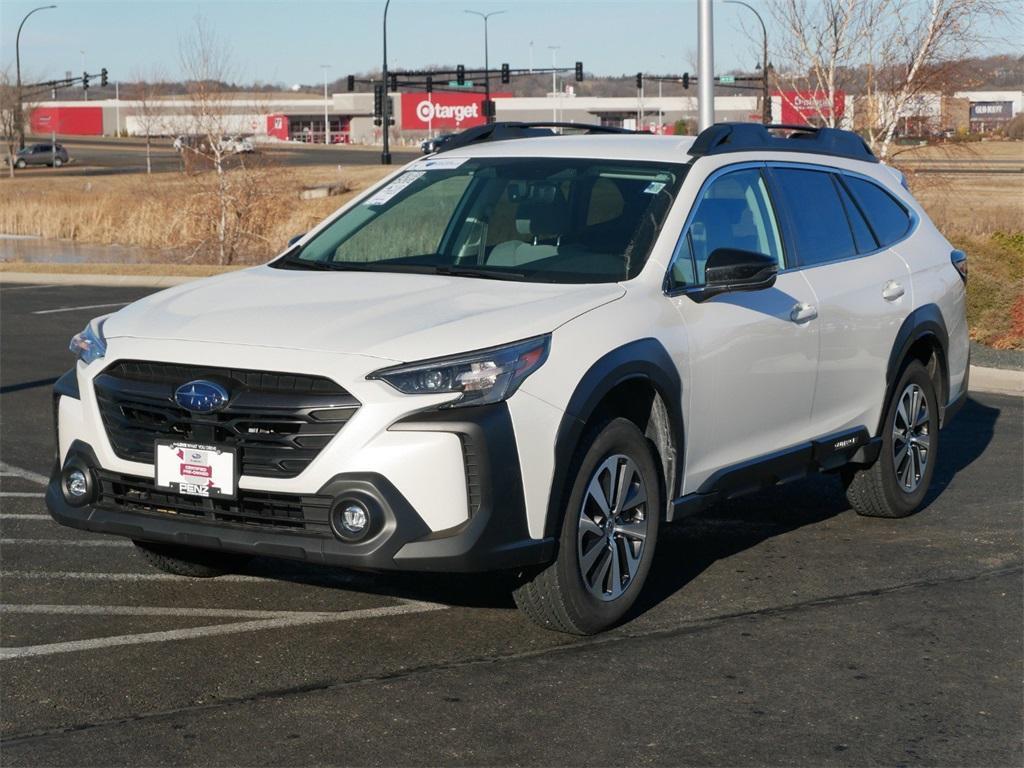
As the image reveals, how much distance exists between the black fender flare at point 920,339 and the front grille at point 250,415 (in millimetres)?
3579

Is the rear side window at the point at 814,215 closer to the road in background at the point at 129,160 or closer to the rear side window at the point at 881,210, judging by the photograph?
the rear side window at the point at 881,210

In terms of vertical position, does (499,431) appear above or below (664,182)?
below

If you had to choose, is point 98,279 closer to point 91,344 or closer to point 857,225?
point 857,225

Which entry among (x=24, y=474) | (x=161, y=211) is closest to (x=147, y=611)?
(x=24, y=474)

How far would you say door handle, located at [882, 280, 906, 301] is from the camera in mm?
7590

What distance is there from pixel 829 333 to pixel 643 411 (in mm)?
1500

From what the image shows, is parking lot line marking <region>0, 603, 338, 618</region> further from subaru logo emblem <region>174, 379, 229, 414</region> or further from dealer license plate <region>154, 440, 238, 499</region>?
subaru logo emblem <region>174, 379, 229, 414</region>

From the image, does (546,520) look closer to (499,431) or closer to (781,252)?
(499,431)

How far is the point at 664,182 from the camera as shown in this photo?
6.47 metres

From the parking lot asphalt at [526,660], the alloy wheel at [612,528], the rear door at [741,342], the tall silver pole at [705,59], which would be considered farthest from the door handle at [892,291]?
the tall silver pole at [705,59]

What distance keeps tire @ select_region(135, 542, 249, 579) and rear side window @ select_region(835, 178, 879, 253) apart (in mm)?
3424

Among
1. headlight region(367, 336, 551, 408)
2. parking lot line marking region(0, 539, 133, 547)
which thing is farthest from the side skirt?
parking lot line marking region(0, 539, 133, 547)

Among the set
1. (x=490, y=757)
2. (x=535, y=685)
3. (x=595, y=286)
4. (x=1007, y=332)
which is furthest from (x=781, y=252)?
(x=1007, y=332)

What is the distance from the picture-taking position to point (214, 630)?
19.0ft
